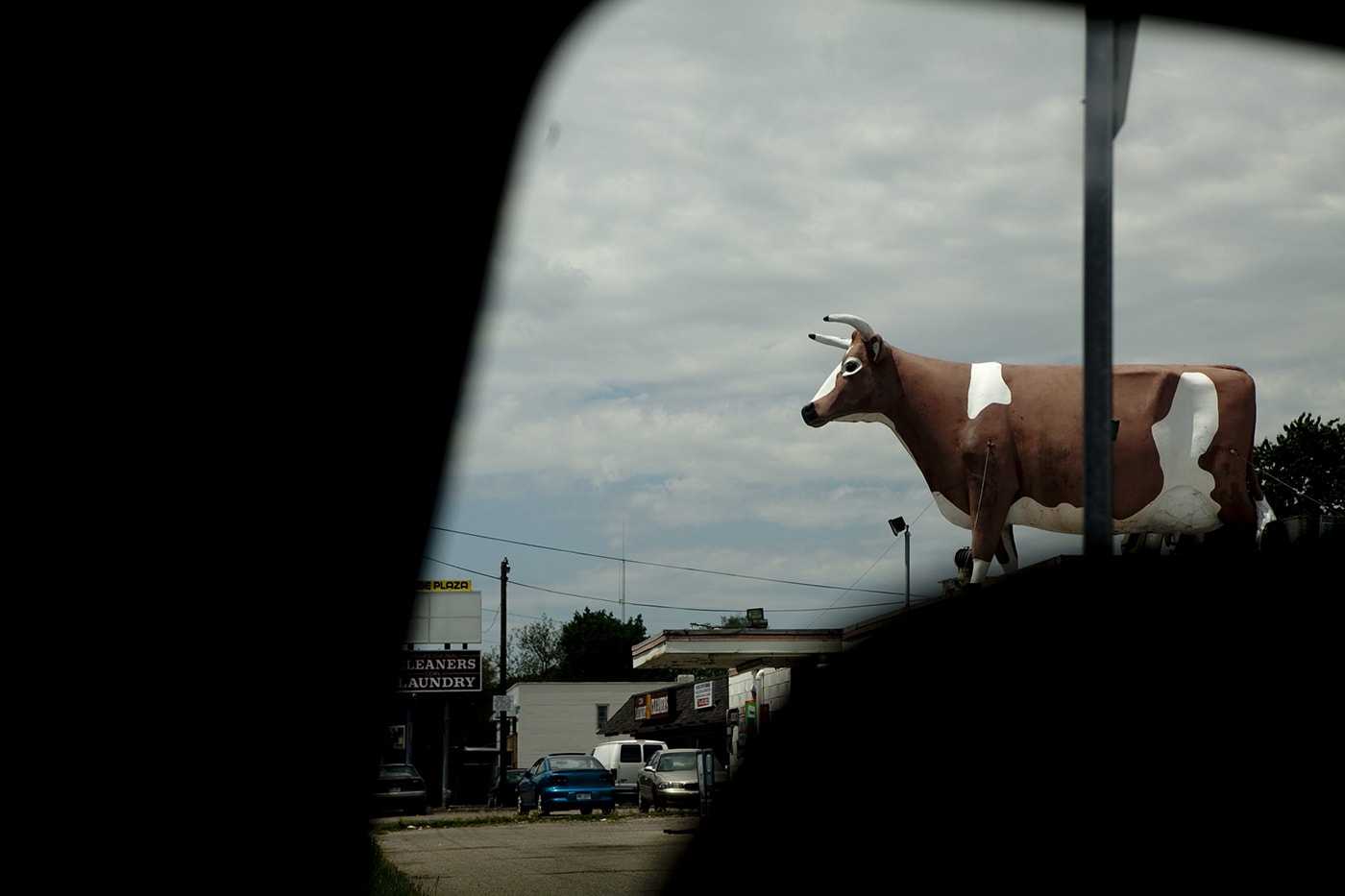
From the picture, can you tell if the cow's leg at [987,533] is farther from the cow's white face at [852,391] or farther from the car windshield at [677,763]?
the car windshield at [677,763]

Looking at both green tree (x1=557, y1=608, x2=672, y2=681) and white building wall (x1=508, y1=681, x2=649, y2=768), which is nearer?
white building wall (x1=508, y1=681, x2=649, y2=768)

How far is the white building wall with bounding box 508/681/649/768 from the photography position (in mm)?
69625

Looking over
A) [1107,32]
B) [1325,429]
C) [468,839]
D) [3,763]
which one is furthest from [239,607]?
[1325,429]

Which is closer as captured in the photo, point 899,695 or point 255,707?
point 899,695

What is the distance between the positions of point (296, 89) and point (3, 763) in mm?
1126

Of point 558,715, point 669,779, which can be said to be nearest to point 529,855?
point 669,779

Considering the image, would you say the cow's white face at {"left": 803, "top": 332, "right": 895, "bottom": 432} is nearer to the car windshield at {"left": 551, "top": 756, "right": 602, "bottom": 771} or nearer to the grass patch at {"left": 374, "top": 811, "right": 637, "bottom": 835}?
the grass patch at {"left": 374, "top": 811, "right": 637, "bottom": 835}

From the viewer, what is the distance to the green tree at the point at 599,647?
3792 inches

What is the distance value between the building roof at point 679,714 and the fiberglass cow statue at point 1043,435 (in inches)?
823

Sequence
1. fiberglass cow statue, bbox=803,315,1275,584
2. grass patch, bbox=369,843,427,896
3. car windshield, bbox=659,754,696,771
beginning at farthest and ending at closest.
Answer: car windshield, bbox=659,754,696,771 < fiberglass cow statue, bbox=803,315,1275,584 < grass patch, bbox=369,843,427,896

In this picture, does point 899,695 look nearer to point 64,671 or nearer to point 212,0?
point 64,671

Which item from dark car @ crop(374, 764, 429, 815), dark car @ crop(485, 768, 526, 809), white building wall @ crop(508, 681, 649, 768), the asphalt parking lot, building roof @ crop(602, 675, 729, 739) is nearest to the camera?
the asphalt parking lot

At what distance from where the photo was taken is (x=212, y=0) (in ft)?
6.65

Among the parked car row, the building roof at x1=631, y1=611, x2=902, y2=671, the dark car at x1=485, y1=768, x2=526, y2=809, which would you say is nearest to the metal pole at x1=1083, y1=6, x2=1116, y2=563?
the building roof at x1=631, y1=611, x2=902, y2=671
